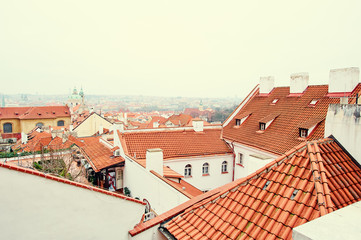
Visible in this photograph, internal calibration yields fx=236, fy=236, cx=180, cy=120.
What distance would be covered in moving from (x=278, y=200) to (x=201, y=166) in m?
12.3

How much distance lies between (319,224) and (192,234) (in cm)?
230

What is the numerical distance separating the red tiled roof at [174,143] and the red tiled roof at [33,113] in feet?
205

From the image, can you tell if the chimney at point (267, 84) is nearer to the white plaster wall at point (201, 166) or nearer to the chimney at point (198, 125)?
the chimney at point (198, 125)

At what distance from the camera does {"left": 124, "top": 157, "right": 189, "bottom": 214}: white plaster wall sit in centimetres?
902

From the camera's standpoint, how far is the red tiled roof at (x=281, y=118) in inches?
542

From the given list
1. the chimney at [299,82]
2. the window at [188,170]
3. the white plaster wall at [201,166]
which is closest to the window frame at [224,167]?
the white plaster wall at [201,166]

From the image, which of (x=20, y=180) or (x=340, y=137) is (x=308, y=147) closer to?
(x=340, y=137)

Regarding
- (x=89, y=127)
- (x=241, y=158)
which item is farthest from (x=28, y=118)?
(x=241, y=158)

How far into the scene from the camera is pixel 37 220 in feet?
13.4

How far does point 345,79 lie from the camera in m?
13.8

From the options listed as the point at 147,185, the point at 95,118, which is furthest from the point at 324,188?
the point at 95,118

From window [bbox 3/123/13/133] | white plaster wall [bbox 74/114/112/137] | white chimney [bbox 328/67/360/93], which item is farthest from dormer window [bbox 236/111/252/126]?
window [bbox 3/123/13/133]

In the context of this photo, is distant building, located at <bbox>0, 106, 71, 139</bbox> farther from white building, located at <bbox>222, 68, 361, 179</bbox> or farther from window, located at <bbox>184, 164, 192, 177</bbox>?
window, located at <bbox>184, 164, 192, 177</bbox>

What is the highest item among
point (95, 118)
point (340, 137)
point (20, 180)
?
point (340, 137)
